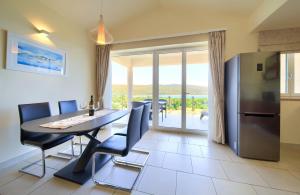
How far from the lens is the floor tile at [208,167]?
1880 millimetres

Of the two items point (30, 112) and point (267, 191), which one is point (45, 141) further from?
point (267, 191)

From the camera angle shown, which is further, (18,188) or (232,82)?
(232,82)

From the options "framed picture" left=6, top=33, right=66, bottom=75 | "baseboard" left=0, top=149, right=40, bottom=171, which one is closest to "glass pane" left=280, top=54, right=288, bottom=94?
"framed picture" left=6, top=33, right=66, bottom=75

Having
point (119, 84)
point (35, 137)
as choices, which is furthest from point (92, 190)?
point (119, 84)

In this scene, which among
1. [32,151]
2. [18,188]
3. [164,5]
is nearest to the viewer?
[18,188]

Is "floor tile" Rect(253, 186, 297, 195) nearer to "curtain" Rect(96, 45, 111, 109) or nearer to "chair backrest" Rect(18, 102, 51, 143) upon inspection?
"chair backrest" Rect(18, 102, 51, 143)

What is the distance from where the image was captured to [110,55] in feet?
13.1

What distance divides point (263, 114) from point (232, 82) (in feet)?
2.35

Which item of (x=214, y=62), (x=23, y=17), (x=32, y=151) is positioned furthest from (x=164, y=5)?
(x=32, y=151)

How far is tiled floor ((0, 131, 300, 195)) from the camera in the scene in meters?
1.57

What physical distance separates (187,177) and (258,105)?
1.64m

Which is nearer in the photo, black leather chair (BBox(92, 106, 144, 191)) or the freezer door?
black leather chair (BBox(92, 106, 144, 191))

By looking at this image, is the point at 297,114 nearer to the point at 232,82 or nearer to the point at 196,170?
the point at 232,82

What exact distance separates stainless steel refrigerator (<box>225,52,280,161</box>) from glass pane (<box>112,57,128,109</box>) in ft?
9.96
